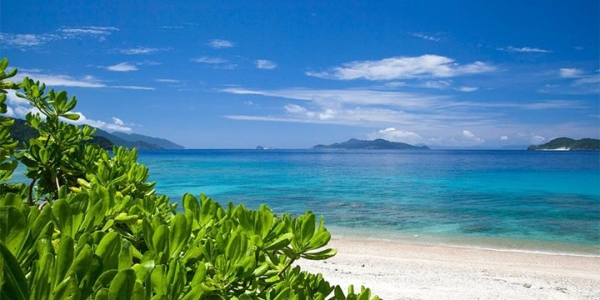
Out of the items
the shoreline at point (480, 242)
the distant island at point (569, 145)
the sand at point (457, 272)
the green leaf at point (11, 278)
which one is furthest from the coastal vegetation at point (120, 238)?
the distant island at point (569, 145)

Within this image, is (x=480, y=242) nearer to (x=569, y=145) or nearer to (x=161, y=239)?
(x=161, y=239)

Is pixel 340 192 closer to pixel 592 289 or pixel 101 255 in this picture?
pixel 592 289

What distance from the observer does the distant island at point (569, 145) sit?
14409cm

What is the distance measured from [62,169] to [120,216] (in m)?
0.88

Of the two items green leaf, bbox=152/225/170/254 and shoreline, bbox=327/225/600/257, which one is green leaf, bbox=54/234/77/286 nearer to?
green leaf, bbox=152/225/170/254

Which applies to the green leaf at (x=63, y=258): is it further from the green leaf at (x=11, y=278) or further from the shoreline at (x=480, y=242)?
the shoreline at (x=480, y=242)

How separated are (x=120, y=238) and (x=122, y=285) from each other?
0.10 meters

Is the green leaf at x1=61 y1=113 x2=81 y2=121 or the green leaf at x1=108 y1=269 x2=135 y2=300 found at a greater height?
the green leaf at x1=61 y1=113 x2=81 y2=121

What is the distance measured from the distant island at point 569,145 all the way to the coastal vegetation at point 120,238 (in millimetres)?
169271

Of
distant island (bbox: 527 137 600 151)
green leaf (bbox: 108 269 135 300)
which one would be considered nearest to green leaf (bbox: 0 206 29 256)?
green leaf (bbox: 108 269 135 300)

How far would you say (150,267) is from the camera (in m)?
0.69

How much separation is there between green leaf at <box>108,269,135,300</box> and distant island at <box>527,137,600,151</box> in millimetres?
169887

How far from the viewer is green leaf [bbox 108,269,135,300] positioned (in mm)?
457

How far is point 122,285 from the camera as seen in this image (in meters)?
0.46
